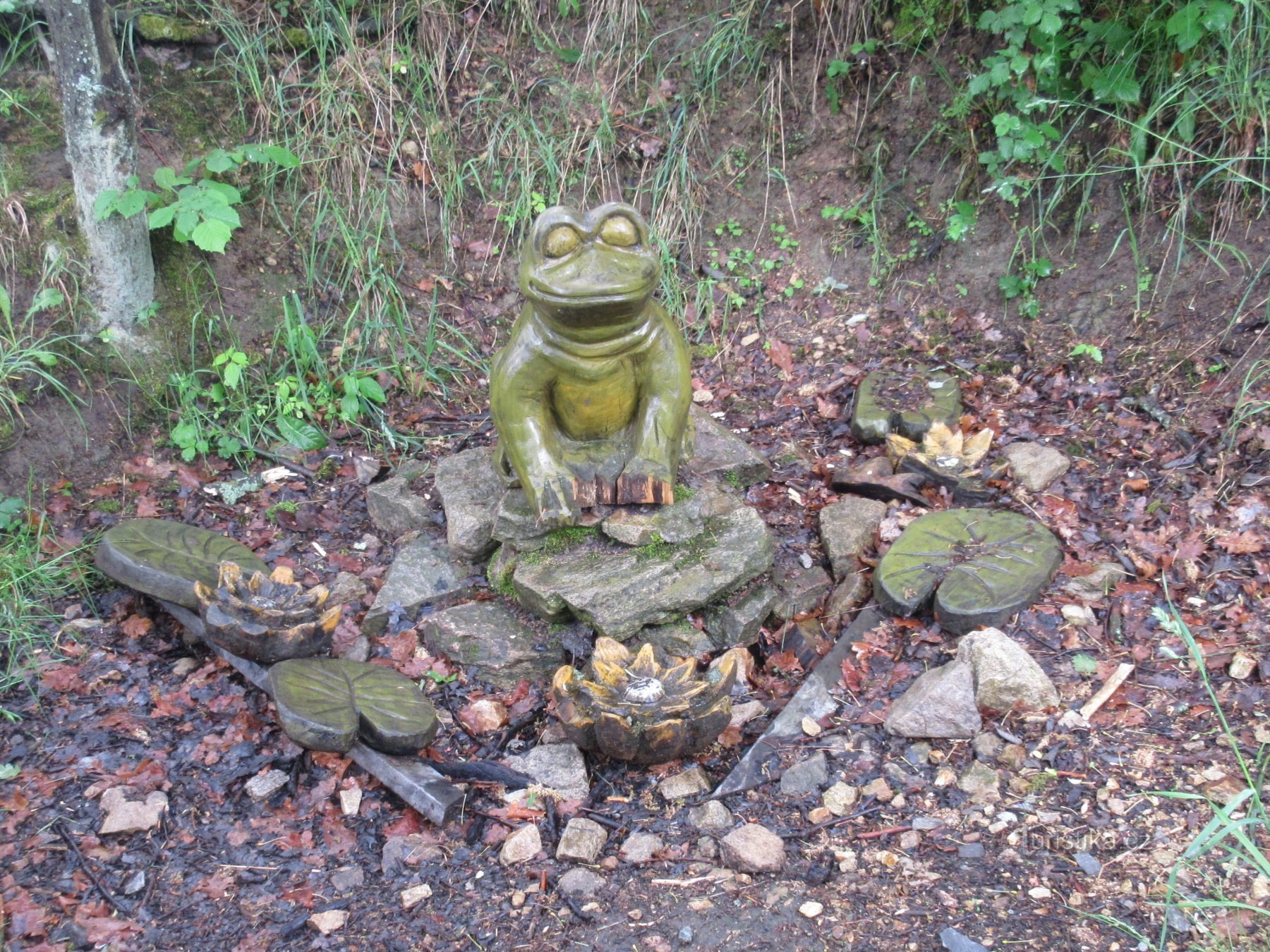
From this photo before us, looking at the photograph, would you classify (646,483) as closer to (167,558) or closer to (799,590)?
(799,590)

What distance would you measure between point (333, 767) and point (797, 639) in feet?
5.30

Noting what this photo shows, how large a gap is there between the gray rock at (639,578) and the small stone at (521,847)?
75 cm

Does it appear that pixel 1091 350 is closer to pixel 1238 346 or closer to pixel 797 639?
pixel 1238 346

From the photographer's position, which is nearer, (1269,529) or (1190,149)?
(1269,529)

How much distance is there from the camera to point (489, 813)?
2.86m

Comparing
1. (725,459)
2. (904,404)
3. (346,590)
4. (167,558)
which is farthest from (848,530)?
(167,558)

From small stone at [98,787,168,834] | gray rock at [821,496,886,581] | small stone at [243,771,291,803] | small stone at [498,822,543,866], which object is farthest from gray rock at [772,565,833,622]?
small stone at [98,787,168,834]

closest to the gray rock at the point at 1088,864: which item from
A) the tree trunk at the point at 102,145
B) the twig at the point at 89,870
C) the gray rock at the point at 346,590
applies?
the twig at the point at 89,870

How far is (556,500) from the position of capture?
334 centimetres

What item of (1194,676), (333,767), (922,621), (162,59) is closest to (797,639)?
(922,621)

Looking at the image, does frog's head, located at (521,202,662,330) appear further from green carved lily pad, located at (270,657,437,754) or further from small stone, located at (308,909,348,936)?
small stone, located at (308,909,348,936)

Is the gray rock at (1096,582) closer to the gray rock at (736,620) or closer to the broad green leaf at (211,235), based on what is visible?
the gray rock at (736,620)

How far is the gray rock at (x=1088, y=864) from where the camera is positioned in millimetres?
2389

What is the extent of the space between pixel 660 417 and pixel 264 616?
1.42 meters
